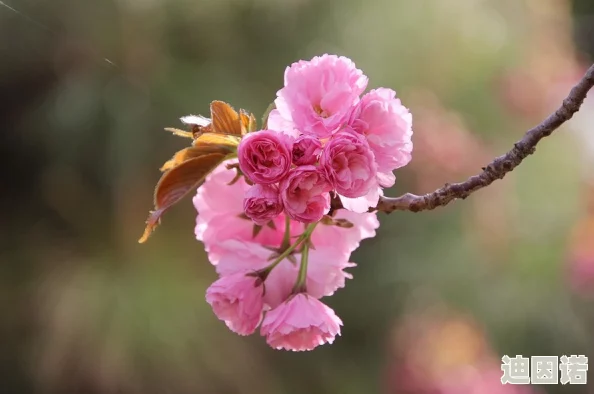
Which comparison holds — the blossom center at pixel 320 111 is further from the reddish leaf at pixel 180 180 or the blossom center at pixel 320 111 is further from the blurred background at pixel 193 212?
the blurred background at pixel 193 212

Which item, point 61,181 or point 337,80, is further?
point 61,181

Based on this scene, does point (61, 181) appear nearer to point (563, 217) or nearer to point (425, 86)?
point (425, 86)

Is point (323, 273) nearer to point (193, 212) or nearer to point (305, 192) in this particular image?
point (305, 192)

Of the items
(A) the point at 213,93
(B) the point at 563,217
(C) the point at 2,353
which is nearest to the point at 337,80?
(A) the point at 213,93

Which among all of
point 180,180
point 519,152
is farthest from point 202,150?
point 519,152

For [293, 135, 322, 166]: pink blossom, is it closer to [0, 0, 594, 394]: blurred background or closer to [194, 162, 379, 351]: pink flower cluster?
[194, 162, 379, 351]: pink flower cluster

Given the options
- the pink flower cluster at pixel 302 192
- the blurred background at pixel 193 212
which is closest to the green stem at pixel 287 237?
the pink flower cluster at pixel 302 192
